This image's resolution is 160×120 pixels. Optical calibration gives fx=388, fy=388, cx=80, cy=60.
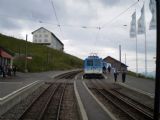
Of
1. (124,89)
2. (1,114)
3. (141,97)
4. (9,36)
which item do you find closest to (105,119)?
(1,114)

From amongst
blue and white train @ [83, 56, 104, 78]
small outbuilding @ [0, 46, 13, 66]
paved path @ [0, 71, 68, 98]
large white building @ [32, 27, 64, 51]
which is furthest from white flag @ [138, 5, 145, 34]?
large white building @ [32, 27, 64, 51]

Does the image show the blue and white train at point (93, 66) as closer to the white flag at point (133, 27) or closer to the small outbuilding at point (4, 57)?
the white flag at point (133, 27)

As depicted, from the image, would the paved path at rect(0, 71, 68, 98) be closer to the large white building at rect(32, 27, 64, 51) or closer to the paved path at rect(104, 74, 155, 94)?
the paved path at rect(104, 74, 155, 94)

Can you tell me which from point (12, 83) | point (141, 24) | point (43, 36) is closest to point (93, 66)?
point (141, 24)

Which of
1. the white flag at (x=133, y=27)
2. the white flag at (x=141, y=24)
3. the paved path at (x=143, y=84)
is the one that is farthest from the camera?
the white flag at (x=133, y=27)

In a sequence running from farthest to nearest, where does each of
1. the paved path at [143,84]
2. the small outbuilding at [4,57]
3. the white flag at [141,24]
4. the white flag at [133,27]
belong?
1. the small outbuilding at [4,57]
2. the white flag at [133,27]
3. the white flag at [141,24]
4. the paved path at [143,84]

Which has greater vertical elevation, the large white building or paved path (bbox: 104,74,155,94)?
the large white building

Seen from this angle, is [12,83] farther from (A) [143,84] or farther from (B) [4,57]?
(B) [4,57]

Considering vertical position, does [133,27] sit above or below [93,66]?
above

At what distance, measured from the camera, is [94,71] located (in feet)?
173

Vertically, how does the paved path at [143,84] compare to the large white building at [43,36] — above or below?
below

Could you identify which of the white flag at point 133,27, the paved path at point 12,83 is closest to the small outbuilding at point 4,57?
the paved path at point 12,83

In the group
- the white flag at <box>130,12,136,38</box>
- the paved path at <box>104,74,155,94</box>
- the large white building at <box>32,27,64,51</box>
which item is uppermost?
the large white building at <box>32,27,64,51</box>

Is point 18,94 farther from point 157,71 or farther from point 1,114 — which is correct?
point 157,71
